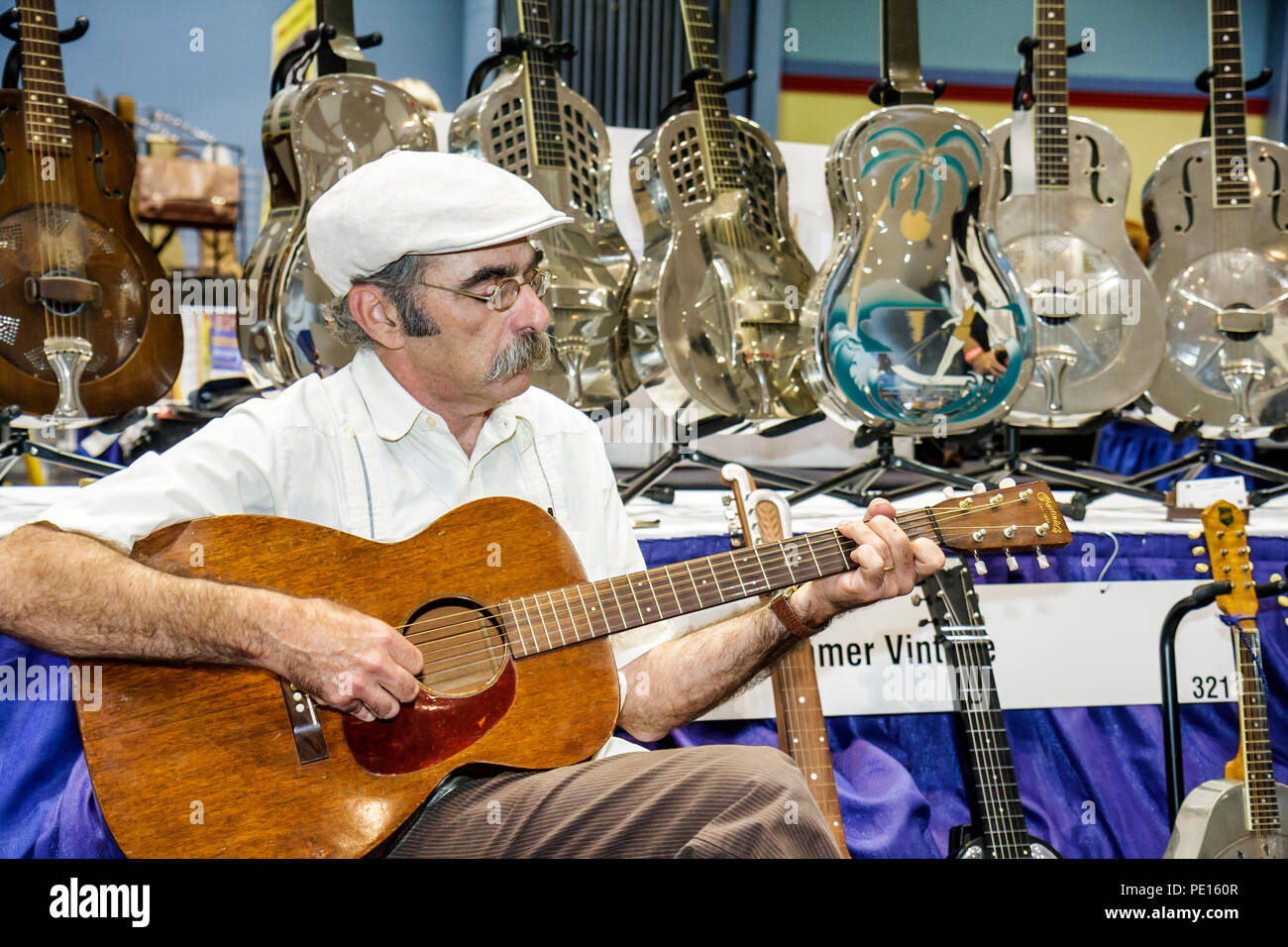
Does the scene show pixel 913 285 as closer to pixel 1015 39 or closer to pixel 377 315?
pixel 377 315

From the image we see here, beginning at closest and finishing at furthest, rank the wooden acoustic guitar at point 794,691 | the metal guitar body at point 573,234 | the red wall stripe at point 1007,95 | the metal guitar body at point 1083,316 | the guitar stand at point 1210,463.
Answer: the wooden acoustic guitar at point 794,691 → the metal guitar body at point 573,234 → the metal guitar body at point 1083,316 → the guitar stand at point 1210,463 → the red wall stripe at point 1007,95

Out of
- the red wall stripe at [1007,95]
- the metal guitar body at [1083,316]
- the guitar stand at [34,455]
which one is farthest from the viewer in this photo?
the red wall stripe at [1007,95]

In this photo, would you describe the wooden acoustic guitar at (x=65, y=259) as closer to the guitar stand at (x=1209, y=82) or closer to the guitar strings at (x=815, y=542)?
the guitar strings at (x=815, y=542)

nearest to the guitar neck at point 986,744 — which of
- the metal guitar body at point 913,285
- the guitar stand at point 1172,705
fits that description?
the guitar stand at point 1172,705

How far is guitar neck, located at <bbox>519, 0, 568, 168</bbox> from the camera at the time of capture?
8.30ft

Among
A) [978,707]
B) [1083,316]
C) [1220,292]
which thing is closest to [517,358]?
[978,707]

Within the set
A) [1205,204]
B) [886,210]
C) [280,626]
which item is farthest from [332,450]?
[1205,204]

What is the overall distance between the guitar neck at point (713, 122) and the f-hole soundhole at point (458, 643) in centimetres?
137

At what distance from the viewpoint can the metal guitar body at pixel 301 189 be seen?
2355 millimetres

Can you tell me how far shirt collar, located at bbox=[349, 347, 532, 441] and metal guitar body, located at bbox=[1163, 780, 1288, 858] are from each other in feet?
4.93

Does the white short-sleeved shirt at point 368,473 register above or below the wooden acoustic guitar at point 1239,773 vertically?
above

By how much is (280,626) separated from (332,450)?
341mm
